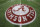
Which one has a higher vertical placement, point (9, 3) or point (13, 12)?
point (9, 3)

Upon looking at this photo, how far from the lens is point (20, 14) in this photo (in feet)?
9.86

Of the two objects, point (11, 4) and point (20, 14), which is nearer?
point (20, 14)

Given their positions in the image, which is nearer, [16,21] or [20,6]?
[16,21]

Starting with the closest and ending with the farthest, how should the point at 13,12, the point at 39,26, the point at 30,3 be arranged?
the point at 39,26, the point at 13,12, the point at 30,3

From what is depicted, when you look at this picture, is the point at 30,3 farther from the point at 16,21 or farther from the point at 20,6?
the point at 16,21

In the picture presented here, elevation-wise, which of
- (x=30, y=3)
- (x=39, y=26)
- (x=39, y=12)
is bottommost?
(x=39, y=26)

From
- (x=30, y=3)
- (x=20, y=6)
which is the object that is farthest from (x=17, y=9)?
(x=30, y=3)

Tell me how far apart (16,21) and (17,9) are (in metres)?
0.32

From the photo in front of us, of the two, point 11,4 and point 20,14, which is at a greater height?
point 11,4

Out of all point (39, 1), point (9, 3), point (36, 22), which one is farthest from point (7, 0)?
point (36, 22)

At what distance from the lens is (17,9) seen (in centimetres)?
312

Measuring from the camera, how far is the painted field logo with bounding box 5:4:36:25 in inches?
113

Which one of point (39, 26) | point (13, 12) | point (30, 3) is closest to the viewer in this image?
point (39, 26)

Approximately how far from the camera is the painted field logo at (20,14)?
9.41ft
